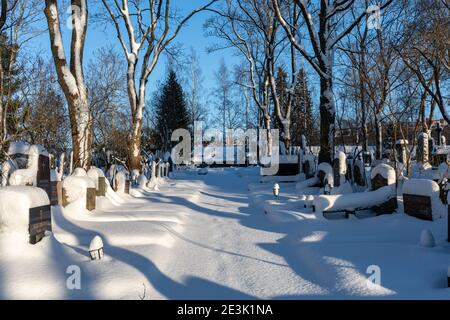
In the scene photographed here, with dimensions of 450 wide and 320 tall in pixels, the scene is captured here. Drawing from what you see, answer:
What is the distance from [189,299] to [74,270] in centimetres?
165

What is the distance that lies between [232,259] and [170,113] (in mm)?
39735

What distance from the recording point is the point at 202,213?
9.93m

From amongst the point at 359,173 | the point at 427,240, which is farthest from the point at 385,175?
the point at 427,240

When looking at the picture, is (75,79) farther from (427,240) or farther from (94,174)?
(427,240)

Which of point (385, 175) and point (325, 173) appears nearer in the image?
point (385, 175)

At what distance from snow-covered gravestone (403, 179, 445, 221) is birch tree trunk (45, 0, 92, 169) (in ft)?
28.6

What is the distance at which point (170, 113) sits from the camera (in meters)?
44.2

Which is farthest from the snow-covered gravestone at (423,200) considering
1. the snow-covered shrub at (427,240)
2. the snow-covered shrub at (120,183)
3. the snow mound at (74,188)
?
the snow-covered shrub at (120,183)

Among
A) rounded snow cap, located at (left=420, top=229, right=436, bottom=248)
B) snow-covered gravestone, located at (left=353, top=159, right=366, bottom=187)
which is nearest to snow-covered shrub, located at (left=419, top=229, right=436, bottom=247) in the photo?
rounded snow cap, located at (left=420, top=229, right=436, bottom=248)

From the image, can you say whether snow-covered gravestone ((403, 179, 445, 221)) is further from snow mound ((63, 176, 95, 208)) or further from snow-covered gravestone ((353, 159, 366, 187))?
snow mound ((63, 176, 95, 208))

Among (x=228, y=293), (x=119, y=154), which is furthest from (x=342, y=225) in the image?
(x=119, y=154)

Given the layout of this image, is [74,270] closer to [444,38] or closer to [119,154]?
[444,38]

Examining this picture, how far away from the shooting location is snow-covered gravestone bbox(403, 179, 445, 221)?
22.8ft

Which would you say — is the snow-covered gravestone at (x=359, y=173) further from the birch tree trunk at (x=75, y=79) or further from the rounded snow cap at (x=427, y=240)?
the birch tree trunk at (x=75, y=79)
